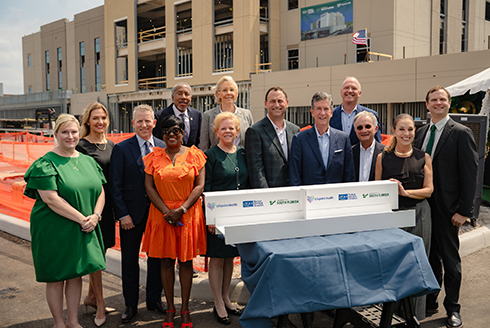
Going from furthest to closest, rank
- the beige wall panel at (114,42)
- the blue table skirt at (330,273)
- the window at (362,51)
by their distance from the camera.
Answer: the beige wall panel at (114,42), the window at (362,51), the blue table skirt at (330,273)

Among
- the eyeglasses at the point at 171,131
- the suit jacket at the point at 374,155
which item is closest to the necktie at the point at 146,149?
the eyeglasses at the point at 171,131

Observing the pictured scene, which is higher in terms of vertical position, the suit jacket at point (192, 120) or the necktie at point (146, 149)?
the suit jacket at point (192, 120)

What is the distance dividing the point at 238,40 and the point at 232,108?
2318 cm

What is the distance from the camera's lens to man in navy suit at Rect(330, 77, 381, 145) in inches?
197

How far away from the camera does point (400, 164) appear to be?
3971mm

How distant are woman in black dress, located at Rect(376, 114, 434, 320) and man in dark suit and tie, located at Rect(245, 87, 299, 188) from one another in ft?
3.43

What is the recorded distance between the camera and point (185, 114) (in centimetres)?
521

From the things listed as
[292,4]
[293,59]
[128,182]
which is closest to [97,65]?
[292,4]

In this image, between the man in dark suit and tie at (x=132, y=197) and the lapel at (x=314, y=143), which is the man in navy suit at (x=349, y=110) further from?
the man in dark suit and tie at (x=132, y=197)

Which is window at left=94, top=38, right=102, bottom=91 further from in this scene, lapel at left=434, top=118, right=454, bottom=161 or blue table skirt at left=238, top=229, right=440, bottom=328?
blue table skirt at left=238, top=229, right=440, bottom=328

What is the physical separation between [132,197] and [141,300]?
138 cm

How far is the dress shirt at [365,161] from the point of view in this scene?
4383 millimetres

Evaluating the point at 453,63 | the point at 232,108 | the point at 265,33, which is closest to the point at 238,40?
the point at 265,33

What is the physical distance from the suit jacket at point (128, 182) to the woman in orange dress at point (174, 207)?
0.28m
